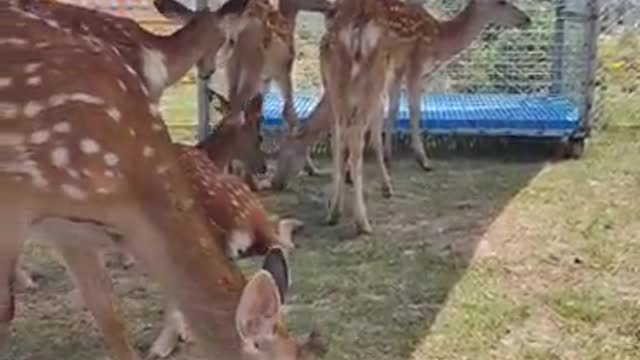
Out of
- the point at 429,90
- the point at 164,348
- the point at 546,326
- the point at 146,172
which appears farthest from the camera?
the point at 429,90

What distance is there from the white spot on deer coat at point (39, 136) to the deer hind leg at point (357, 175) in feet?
10.6

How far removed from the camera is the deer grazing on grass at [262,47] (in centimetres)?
736

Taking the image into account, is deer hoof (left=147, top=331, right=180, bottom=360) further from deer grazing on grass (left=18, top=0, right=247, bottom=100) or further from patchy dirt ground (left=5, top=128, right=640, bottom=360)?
deer grazing on grass (left=18, top=0, right=247, bottom=100)

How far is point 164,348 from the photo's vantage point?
15.3 feet

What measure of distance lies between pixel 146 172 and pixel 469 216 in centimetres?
362

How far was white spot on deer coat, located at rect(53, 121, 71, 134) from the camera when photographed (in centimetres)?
345

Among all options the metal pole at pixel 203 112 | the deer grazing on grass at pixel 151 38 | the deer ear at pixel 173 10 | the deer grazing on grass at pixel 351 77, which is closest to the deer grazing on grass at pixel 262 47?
the metal pole at pixel 203 112

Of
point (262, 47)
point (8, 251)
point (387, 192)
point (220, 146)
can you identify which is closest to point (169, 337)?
point (220, 146)

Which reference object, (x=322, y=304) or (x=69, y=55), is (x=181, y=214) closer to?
(x=69, y=55)

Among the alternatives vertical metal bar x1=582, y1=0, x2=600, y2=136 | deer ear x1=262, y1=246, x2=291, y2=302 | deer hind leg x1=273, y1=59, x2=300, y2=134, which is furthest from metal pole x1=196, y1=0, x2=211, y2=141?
deer ear x1=262, y1=246, x2=291, y2=302

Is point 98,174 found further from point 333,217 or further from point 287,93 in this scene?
point 287,93

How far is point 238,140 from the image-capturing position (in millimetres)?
5637

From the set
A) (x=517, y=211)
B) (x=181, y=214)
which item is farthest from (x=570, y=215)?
(x=181, y=214)

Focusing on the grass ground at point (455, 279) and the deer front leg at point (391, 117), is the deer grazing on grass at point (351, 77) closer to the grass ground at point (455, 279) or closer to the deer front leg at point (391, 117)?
the grass ground at point (455, 279)
